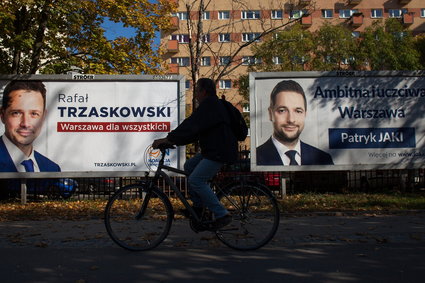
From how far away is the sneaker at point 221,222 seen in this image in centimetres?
472

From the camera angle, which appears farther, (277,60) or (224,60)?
(277,60)

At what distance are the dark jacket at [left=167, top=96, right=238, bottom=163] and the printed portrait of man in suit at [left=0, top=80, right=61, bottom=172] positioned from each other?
6.80 meters

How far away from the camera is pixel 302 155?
10656mm

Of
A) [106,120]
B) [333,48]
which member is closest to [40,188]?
[106,120]

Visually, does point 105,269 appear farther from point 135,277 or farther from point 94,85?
point 94,85

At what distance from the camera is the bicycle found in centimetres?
492

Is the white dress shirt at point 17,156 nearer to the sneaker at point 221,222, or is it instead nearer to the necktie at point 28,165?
the necktie at point 28,165

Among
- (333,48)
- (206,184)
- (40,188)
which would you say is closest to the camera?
(206,184)

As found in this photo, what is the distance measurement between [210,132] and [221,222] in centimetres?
101

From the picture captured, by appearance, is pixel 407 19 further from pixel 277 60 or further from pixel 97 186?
pixel 97 186

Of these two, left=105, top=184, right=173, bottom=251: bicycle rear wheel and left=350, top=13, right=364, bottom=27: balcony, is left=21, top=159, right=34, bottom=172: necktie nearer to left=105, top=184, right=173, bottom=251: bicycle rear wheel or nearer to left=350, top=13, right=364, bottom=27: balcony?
left=105, top=184, right=173, bottom=251: bicycle rear wheel

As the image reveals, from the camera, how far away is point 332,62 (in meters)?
32.5

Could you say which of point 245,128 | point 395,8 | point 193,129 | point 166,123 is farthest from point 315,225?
point 395,8

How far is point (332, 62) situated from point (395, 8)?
2115 cm
